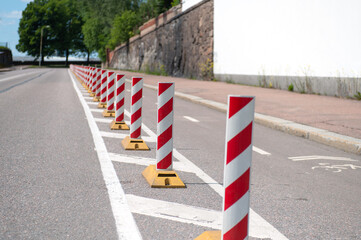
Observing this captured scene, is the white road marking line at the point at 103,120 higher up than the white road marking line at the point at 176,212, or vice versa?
the white road marking line at the point at 103,120

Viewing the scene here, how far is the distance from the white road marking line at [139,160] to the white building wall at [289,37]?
9.43m

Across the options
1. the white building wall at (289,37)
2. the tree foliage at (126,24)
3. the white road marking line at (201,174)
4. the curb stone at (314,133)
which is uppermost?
the tree foliage at (126,24)

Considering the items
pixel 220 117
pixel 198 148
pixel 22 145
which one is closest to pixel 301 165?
pixel 198 148

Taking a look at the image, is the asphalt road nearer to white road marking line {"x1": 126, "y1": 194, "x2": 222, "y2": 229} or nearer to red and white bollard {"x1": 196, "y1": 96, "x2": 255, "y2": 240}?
white road marking line {"x1": 126, "y1": 194, "x2": 222, "y2": 229}

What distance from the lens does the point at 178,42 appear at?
33312 mm

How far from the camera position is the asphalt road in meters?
3.69

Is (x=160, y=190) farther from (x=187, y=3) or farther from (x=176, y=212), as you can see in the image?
(x=187, y=3)

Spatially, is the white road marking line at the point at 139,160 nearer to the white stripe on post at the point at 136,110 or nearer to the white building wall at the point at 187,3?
the white stripe on post at the point at 136,110

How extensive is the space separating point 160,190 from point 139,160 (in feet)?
4.76

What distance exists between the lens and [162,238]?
3.43m

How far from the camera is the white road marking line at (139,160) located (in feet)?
19.2

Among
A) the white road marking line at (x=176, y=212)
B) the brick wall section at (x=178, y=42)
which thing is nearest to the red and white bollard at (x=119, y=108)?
the white road marking line at (x=176, y=212)

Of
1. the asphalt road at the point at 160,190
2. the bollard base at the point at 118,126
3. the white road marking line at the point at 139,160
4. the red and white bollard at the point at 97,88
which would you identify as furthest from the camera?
the red and white bollard at the point at 97,88

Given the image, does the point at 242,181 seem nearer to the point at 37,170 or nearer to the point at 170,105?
the point at 170,105
